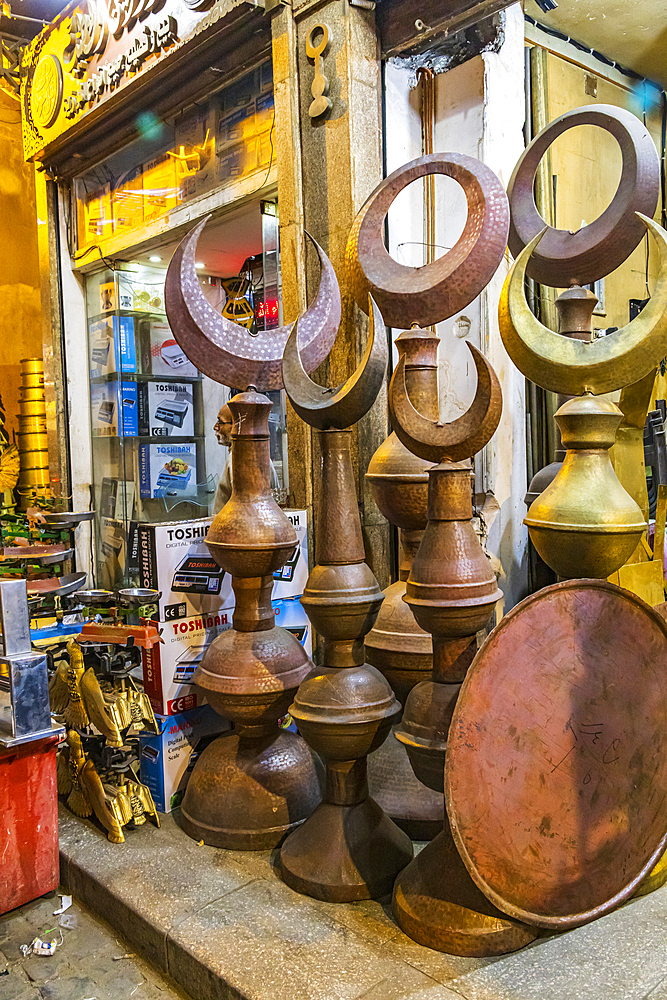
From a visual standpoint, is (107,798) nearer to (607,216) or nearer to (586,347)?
(586,347)

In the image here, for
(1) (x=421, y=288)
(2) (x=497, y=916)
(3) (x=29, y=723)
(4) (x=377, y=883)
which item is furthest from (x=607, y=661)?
(3) (x=29, y=723)

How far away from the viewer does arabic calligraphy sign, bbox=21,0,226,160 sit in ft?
13.3

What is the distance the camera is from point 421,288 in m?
2.48

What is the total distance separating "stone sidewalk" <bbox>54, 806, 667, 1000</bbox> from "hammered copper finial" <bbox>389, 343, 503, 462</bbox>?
1332 millimetres

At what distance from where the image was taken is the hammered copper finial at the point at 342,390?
2361mm

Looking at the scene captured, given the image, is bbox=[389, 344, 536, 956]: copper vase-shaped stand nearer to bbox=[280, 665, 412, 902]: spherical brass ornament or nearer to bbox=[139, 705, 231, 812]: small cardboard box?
bbox=[280, 665, 412, 902]: spherical brass ornament

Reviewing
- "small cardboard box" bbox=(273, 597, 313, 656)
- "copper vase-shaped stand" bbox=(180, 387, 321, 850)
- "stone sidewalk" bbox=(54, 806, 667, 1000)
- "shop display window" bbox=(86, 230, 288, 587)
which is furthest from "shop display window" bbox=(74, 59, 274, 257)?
"stone sidewalk" bbox=(54, 806, 667, 1000)

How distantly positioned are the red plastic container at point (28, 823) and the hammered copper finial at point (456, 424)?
1591mm

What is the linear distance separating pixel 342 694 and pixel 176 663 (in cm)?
89

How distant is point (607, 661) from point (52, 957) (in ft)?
6.04

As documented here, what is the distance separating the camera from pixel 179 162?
15.0ft

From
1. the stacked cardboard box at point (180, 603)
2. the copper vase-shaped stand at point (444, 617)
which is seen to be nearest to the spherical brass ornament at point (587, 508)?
the copper vase-shaped stand at point (444, 617)

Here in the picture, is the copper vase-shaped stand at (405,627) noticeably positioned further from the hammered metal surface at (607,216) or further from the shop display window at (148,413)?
the shop display window at (148,413)

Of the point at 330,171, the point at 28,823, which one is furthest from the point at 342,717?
the point at 330,171
